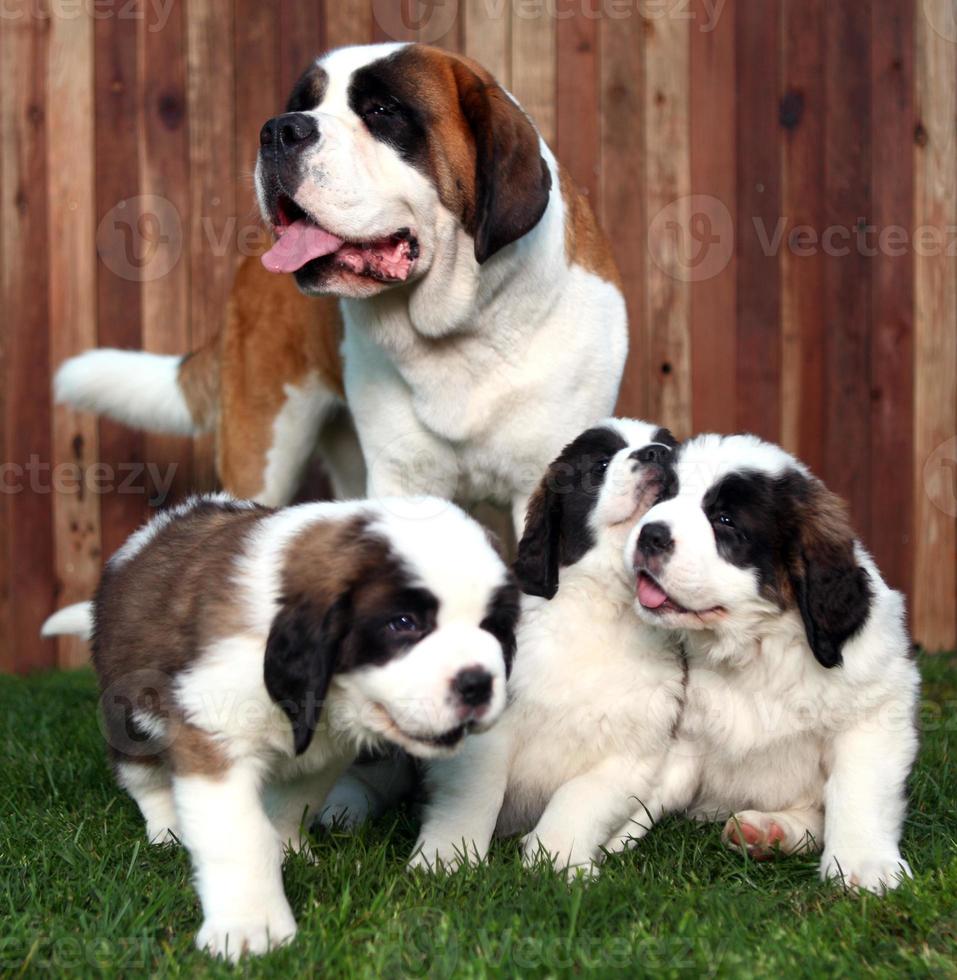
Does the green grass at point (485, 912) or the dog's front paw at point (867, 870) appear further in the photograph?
the dog's front paw at point (867, 870)

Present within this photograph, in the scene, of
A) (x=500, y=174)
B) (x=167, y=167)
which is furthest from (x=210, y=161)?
(x=500, y=174)

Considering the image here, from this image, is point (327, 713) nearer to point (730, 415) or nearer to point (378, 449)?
point (378, 449)

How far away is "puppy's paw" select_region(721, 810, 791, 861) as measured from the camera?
2.93 meters

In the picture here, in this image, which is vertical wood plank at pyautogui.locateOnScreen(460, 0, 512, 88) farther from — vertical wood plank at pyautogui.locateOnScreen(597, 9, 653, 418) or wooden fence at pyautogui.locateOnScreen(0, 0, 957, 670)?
vertical wood plank at pyautogui.locateOnScreen(597, 9, 653, 418)

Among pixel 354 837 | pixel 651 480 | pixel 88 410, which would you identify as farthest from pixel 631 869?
pixel 88 410

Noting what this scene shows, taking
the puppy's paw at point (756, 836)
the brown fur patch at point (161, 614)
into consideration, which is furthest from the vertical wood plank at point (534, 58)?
the puppy's paw at point (756, 836)

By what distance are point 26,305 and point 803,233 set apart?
3127mm

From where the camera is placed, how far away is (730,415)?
5.50 meters

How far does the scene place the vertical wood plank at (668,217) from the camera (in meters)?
5.40

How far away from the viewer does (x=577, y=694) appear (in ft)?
10.2

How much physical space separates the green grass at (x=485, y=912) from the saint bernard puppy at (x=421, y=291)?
1.10m

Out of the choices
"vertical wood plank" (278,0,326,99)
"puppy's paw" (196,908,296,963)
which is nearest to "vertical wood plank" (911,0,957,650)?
"vertical wood plank" (278,0,326,99)

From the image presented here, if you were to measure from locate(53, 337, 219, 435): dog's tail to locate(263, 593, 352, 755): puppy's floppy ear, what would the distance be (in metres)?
2.44

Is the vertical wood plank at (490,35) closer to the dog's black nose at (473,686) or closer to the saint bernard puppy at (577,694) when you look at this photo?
the saint bernard puppy at (577,694)
